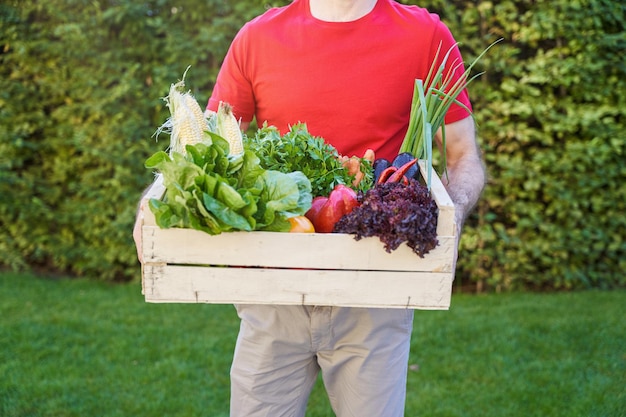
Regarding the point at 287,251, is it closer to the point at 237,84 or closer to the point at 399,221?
the point at 399,221

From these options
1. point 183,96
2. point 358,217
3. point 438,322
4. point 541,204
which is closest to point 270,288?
point 358,217

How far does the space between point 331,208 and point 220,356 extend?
2982mm

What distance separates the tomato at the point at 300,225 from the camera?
162cm

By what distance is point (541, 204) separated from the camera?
5.25 m

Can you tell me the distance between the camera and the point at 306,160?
188 cm

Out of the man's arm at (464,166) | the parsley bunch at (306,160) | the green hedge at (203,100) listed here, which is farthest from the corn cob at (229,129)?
the green hedge at (203,100)

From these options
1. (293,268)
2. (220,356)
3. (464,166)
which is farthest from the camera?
(220,356)

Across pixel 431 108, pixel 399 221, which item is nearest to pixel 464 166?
pixel 431 108

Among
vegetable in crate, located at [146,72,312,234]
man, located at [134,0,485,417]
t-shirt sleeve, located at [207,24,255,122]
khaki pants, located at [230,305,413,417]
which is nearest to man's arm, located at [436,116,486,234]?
man, located at [134,0,485,417]

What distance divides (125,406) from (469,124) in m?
2.70

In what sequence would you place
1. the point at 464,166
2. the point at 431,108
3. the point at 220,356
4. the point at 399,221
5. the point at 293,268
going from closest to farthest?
the point at 399,221 < the point at 293,268 < the point at 431,108 < the point at 464,166 < the point at 220,356

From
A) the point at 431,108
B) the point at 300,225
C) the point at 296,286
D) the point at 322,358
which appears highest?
the point at 431,108

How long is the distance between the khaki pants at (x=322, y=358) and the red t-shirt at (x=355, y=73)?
1.98 feet

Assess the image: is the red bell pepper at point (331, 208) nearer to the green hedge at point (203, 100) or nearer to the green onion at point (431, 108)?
the green onion at point (431, 108)
